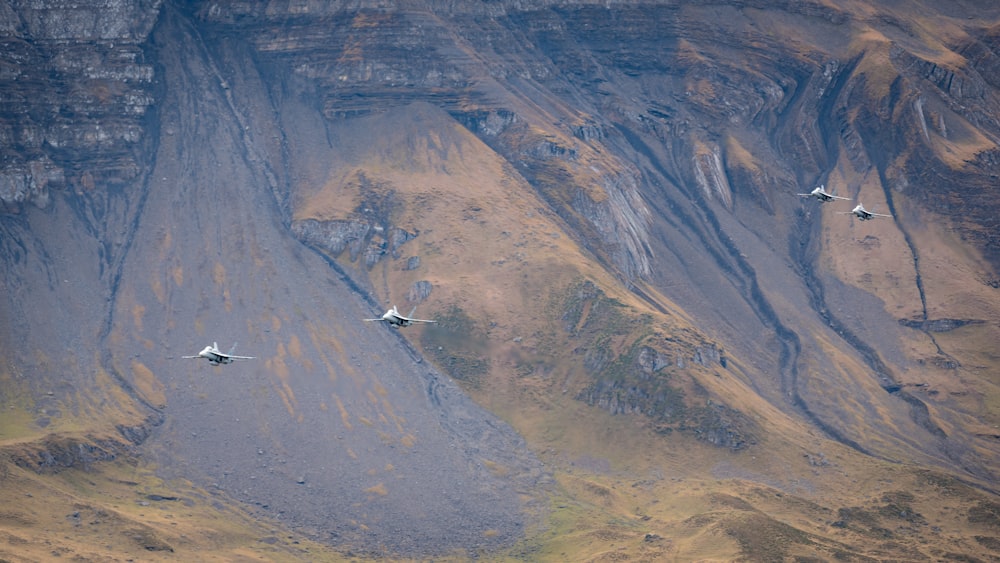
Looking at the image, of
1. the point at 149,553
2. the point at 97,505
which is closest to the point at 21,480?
the point at 97,505

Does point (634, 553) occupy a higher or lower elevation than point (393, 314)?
lower

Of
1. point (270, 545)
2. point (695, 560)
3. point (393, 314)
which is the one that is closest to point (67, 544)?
point (270, 545)

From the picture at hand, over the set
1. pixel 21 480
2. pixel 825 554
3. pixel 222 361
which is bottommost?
pixel 825 554

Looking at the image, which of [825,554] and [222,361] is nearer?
[222,361]

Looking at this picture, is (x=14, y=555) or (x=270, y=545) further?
(x=270, y=545)

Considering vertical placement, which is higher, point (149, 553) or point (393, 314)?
point (393, 314)

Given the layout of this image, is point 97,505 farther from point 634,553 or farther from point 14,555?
point 634,553

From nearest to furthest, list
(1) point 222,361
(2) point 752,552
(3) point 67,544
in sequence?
(1) point 222,361 < (3) point 67,544 < (2) point 752,552

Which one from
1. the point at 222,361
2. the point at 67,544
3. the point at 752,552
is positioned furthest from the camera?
the point at 752,552

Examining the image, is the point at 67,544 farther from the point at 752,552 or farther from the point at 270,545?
the point at 752,552
